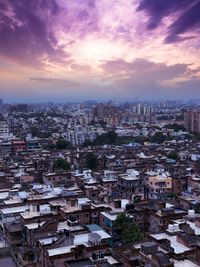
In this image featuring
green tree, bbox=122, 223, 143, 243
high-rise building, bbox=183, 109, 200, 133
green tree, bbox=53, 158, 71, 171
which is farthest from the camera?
high-rise building, bbox=183, 109, 200, 133

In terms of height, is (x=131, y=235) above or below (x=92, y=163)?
above

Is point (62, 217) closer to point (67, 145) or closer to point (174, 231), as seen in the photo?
point (174, 231)

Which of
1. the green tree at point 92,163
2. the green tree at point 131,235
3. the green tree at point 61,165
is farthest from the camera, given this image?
the green tree at point 92,163

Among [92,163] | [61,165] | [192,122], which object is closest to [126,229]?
[61,165]

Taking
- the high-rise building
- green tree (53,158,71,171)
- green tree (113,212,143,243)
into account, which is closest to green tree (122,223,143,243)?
green tree (113,212,143,243)

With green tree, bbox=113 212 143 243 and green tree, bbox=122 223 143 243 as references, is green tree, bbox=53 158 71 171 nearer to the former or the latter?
green tree, bbox=113 212 143 243

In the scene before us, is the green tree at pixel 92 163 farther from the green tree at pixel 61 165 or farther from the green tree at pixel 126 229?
the green tree at pixel 126 229

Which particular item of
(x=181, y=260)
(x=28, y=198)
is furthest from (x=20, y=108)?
(x=181, y=260)

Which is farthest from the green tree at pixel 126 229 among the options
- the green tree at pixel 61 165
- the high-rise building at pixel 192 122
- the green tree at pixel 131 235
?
the high-rise building at pixel 192 122

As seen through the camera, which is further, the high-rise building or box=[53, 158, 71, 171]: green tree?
the high-rise building

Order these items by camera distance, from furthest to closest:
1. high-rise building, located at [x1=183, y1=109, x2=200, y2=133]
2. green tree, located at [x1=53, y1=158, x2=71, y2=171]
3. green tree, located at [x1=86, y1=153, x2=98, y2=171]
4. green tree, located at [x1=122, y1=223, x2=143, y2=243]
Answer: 1. high-rise building, located at [x1=183, y1=109, x2=200, y2=133]
2. green tree, located at [x1=86, y1=153, x2=98, y2=171]
3. green tree, located at [x1=53, y1=158, x2=71, y2=171]
4. green tree, located at [x1=122, y1=223, x2=143, y2=243]

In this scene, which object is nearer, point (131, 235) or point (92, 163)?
point (131, 235)

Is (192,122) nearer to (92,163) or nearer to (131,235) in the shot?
(92,163)
